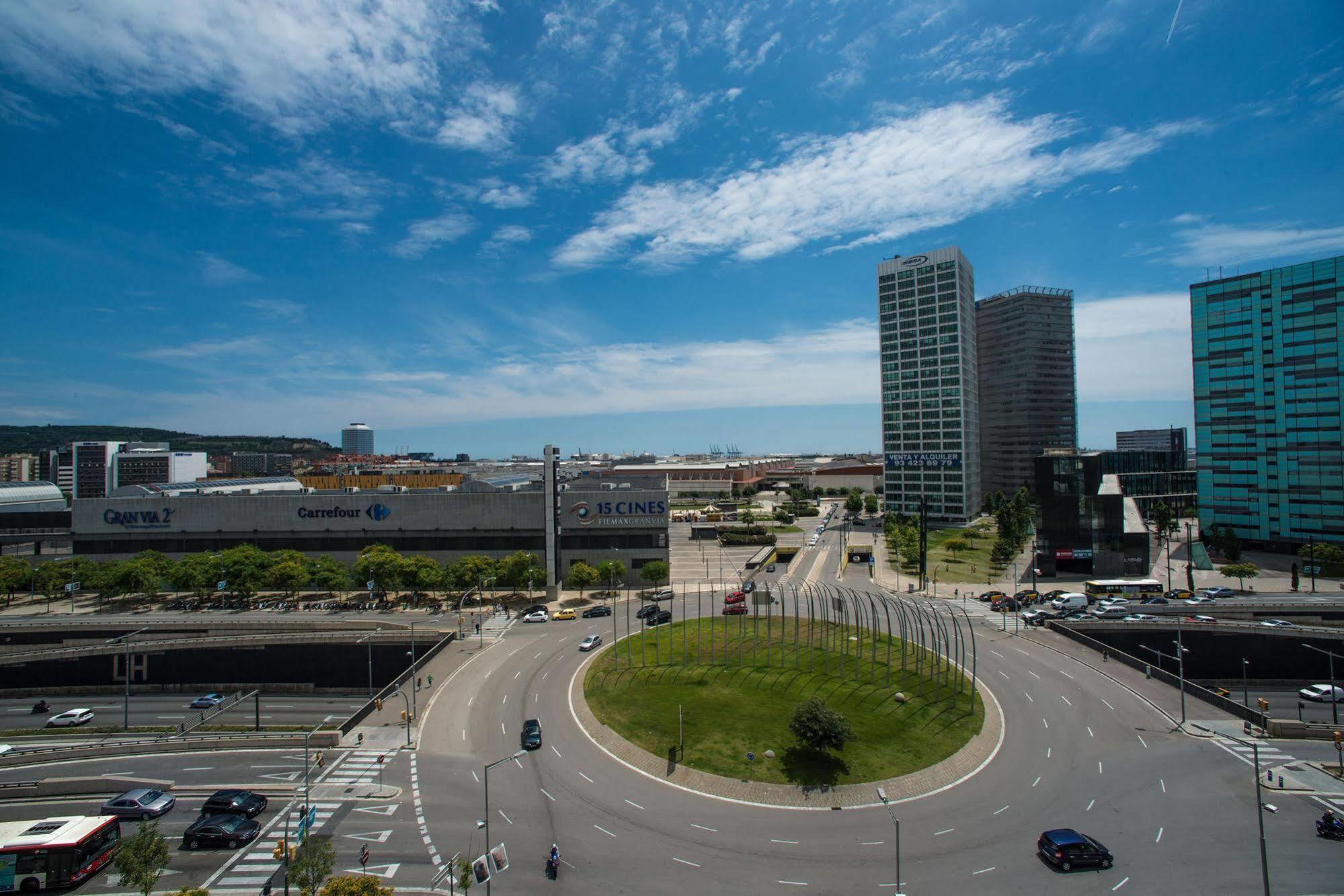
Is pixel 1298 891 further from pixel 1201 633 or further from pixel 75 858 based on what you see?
pixel 75 858

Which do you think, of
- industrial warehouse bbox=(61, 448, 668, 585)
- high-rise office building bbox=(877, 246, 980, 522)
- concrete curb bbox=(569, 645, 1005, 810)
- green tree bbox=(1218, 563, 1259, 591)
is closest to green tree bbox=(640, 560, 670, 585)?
industrial warehouse bbox=(61, 448, 668, 585)

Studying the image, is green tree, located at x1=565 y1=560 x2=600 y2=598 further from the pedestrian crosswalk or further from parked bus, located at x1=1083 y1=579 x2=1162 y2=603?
parked bus, located at x1=1083 y1=579 x2=1162 y2=603

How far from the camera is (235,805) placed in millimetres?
30594

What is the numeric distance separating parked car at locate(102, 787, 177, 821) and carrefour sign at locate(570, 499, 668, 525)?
5172 cm

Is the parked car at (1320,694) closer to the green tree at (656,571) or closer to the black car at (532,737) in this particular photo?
the green tree at (656,571)

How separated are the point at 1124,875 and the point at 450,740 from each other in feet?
119

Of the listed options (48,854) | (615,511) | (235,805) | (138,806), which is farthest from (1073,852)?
(615,511)

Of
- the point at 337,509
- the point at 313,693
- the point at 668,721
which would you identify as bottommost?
the point at 313,693

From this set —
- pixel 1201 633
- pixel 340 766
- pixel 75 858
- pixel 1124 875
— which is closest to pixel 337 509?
pixel 340 766

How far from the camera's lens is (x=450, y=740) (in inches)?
1550

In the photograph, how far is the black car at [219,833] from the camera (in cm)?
2852

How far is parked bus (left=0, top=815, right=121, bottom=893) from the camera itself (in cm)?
2577

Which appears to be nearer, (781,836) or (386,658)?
(781,836)

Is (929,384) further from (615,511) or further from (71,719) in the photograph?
(71,719)
